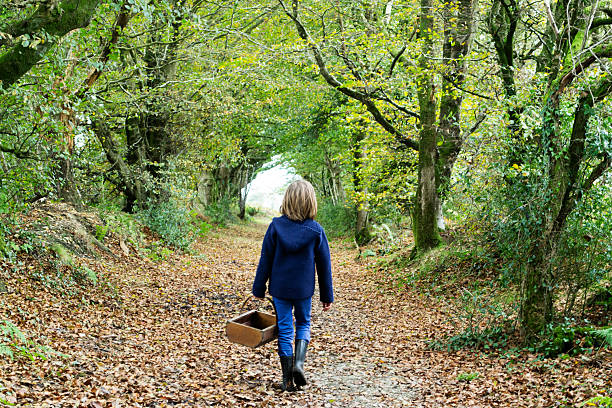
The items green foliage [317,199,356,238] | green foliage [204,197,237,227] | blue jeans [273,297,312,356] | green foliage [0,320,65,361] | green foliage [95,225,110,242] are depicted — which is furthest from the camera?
green foliage [204,197,237,227]

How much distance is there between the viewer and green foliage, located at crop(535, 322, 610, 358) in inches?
207

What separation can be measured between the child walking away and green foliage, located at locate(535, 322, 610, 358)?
267 cm

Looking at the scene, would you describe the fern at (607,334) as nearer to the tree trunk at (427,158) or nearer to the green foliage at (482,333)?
the green foliage at (482,333)

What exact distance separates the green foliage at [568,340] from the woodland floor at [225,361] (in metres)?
0.21

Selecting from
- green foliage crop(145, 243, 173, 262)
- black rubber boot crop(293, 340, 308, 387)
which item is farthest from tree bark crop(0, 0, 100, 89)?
green foliage crop(145, 243, 173, 262)

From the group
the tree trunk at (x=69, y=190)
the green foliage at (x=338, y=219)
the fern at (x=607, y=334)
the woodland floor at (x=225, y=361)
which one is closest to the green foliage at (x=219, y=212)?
the green foliage at (x=338, y=219)

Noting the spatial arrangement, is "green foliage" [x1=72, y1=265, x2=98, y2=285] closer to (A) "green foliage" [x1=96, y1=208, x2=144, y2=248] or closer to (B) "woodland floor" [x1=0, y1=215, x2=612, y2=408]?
(B) "woodland floor" [x1=0, y1=215, x2=612, y2=408]

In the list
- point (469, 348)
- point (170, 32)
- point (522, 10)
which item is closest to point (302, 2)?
point (170, 32)

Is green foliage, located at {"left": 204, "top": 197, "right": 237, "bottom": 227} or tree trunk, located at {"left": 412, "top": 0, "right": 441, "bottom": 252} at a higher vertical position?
tree trunk, located at {"left": 412, "top": 0, "right": 441, "bottom": 252}

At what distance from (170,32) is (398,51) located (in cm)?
560

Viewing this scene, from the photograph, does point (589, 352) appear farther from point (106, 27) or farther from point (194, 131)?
point (194, 131)

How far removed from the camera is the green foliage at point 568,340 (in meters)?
5.26

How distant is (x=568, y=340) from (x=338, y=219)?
20691 millimetres

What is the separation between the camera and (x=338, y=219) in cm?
2603
